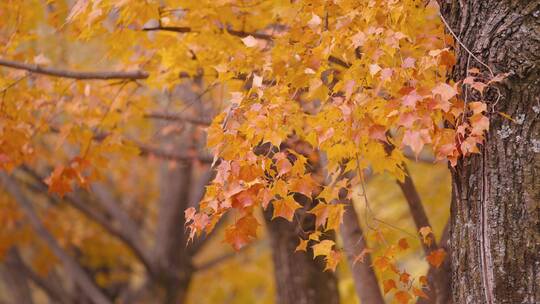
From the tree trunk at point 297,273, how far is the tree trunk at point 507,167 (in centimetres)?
287

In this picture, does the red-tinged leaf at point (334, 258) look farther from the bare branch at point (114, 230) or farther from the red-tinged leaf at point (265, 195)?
the bare branch at point (114, 230)

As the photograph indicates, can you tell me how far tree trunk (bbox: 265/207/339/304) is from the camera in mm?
5941

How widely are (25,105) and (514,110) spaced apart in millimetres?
3080

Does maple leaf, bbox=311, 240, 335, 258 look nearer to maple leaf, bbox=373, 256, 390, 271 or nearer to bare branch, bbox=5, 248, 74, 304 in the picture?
maple leaf, bbox=373, 256, 390, 271

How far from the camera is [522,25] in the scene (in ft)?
9.78

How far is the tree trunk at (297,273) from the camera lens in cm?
594

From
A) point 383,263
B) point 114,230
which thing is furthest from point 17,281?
point 383,263

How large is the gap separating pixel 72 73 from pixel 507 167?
2.66m

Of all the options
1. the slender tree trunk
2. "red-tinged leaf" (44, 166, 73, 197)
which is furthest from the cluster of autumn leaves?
the slender tree trunk

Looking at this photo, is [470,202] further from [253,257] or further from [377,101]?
[253,257]

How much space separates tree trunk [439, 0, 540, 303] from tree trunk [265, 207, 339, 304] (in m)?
2.87

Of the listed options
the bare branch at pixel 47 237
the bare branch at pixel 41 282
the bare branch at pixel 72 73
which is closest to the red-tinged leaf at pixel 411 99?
the bare branch at pixel 72 73

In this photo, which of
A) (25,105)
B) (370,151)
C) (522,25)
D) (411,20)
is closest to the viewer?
(522,25)

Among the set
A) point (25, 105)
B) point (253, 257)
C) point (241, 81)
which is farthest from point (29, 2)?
point (253, 257)
